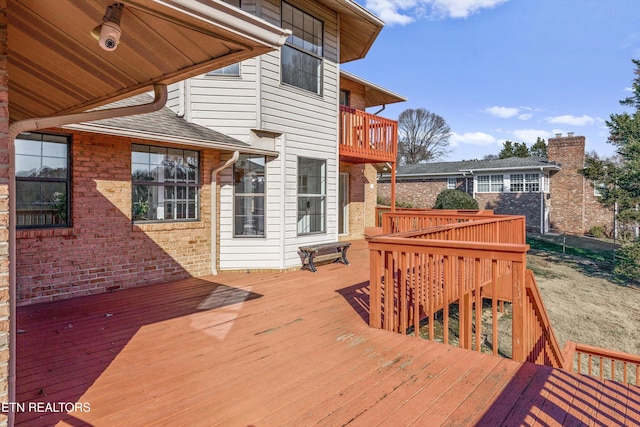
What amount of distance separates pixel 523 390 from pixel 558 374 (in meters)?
0.50

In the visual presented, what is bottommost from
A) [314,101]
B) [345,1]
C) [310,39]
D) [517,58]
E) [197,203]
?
[197,203]

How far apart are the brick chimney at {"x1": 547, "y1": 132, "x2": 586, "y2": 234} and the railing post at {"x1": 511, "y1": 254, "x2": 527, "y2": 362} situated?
2270cm

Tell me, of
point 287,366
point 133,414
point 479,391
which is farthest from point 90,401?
point 479,391

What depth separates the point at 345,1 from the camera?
24.5ft

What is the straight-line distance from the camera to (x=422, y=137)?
1789 inches

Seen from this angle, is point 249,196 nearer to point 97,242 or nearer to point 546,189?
point 97,242

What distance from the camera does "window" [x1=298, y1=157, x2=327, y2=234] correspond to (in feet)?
25.2

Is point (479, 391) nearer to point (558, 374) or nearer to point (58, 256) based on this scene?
point (558, 374)

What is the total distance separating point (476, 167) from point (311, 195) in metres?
18.9

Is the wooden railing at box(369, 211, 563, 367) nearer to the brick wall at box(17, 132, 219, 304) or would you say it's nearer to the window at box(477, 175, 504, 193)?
the brick wall at box(17, 132, 219, 304)

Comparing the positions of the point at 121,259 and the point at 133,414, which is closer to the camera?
the point at 133,414

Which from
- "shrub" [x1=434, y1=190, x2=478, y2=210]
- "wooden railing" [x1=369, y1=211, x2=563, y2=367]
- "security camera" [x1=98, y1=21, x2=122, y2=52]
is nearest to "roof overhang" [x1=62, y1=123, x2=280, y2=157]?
"wooden railing" [x1=369, y1=211, x2=563, y2=367]

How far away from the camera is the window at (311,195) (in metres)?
7.69

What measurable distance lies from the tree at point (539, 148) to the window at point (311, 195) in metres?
39.6
